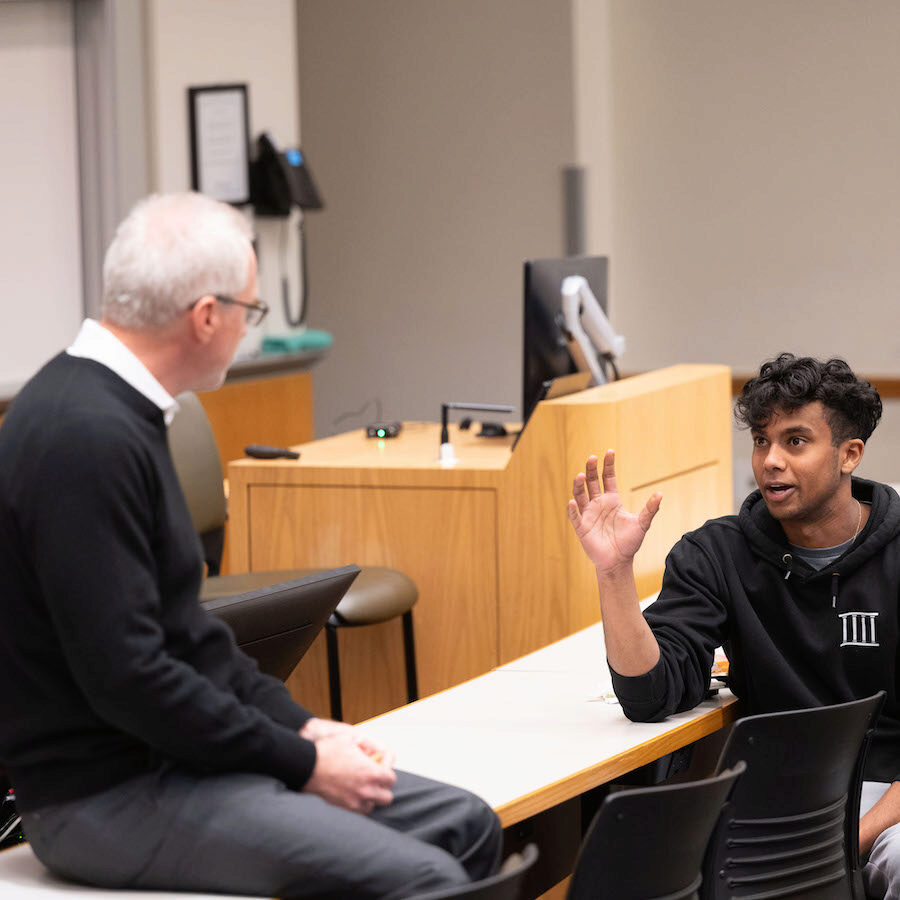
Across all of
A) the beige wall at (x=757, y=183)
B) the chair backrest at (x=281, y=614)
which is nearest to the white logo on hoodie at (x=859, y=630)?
the chair backrest at (x=281, y=614)

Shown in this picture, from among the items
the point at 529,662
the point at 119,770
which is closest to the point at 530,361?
→ the point at 529,662

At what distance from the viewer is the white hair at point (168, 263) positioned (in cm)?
164

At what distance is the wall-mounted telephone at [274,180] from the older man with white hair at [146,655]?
384cm

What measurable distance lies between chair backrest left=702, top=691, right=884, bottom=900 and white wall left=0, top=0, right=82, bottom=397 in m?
3.29

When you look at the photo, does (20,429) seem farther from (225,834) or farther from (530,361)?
(530,361)

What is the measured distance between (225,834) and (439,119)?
5.56 metres

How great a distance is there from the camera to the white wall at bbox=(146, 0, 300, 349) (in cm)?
510

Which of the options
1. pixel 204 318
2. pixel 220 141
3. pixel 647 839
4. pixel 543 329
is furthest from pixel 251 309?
pixel 220 141

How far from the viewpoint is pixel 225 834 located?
1.60 metres

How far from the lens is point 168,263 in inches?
64.7

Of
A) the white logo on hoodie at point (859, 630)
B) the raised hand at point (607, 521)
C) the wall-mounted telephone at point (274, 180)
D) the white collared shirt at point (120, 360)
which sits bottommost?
the white logo on hoodie at point (859, 630)

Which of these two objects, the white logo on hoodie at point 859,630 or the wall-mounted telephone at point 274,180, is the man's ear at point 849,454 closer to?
the white logo on hoodie at point 859,630

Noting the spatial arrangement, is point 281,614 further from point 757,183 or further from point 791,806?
point 757,183

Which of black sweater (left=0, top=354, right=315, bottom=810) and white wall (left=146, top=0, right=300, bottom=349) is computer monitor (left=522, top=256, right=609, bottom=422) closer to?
white wall (left=146, top=0, right=300, bottom=349)
